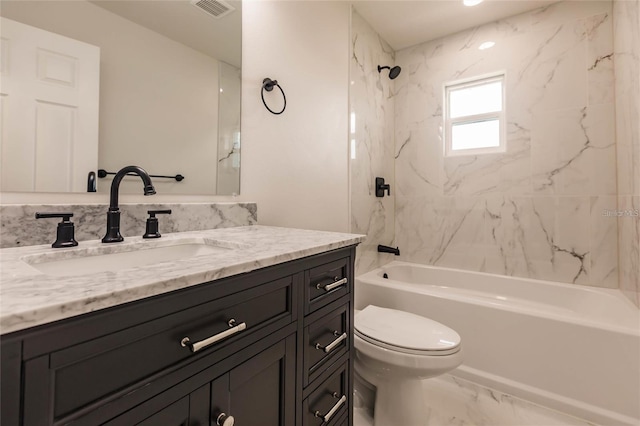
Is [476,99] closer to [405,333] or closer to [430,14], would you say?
[430,14]

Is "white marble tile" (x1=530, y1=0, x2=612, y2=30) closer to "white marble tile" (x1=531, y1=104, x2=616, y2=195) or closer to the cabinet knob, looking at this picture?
"white marble tile" (x1=531, y1=104, x2=616, y2=195)

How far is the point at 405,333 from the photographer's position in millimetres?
1371

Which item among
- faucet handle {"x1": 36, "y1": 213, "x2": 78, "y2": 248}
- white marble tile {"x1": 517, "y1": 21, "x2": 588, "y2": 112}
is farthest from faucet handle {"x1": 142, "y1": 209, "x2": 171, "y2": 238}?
white marble tile {"x1": 517, "y1": 21, "x2": 588, "y2": 112}

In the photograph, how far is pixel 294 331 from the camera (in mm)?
797

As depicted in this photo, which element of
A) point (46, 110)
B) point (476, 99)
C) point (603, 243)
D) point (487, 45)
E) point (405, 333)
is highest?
point (487, 45)

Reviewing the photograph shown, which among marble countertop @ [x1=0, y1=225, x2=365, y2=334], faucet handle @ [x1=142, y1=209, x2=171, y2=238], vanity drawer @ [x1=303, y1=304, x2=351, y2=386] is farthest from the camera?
faucet handle @ [x1=142, y1=209, x2=171, y2=238]

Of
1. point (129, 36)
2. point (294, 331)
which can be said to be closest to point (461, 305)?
point (294, 331)

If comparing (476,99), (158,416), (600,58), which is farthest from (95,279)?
(600,58)

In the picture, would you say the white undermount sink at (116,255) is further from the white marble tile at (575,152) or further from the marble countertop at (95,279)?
the white marble tile at (575,152)

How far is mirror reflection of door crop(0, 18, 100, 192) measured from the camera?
79cm

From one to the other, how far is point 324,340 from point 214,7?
1.43 metres

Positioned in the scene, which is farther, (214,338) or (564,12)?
(564,12)

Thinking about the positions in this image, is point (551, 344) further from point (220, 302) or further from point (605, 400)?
point (220, 302)

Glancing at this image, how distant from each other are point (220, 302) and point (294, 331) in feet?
0.91
